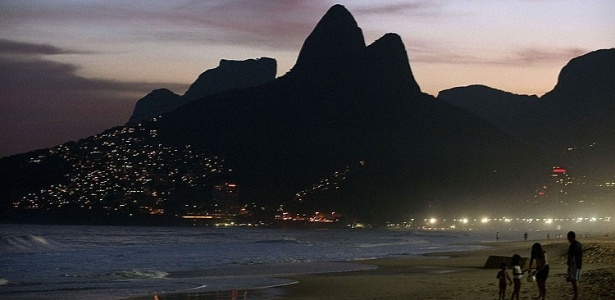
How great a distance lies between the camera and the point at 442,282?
3312 centimetres

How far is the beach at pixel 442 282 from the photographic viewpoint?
81.4ft

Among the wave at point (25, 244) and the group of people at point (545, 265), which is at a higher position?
the group of people at point (545, 265)

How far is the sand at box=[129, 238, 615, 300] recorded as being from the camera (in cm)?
2492

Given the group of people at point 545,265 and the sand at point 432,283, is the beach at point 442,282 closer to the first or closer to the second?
the sand at point 432,283

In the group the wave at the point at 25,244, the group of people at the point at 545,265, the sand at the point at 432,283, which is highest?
the group of people at the point at 545,265

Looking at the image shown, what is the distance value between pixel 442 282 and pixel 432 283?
0.42 meters

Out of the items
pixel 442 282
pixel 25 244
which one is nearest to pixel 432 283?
pixel 442 282

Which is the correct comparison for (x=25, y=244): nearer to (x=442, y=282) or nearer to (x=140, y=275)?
(x=140, y=275)

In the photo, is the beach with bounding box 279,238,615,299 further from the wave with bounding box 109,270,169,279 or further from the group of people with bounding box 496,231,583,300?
the wave with bounding box 109,270,169,279

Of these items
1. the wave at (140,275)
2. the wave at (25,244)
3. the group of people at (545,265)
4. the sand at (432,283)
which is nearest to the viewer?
the group of people at (545,265)

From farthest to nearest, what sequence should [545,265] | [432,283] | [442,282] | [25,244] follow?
[25,244]
[432,283]
[442,282]
[545,265]

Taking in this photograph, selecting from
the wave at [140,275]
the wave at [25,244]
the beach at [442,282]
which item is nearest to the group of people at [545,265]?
the beach at [442,282]

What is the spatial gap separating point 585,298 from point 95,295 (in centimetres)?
1821

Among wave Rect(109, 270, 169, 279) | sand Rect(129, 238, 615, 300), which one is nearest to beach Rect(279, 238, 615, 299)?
sand Rect(129, 238, 615, 300)
